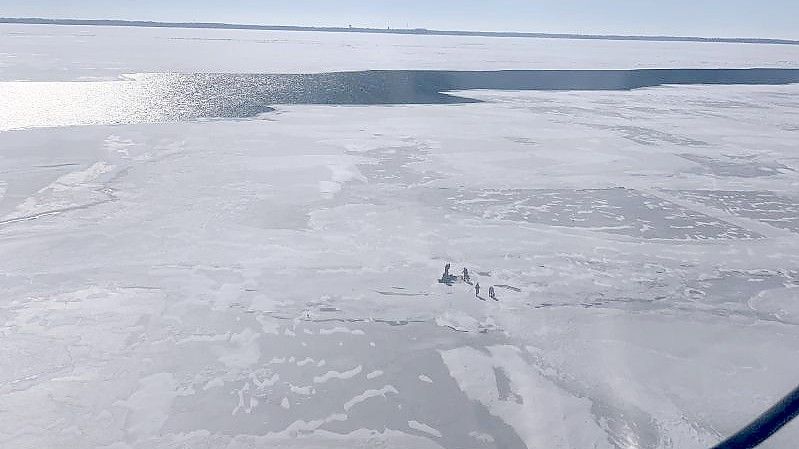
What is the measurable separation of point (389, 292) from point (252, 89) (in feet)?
80.6

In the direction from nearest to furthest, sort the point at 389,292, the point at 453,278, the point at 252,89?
1. the point at 389,292
2. the point at 453,278
3. the point at 252,89

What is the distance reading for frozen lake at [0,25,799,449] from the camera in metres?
4.21

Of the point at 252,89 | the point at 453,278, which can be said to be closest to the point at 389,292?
the point at 453,278

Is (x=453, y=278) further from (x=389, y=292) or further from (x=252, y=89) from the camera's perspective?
(x=252, y=89)

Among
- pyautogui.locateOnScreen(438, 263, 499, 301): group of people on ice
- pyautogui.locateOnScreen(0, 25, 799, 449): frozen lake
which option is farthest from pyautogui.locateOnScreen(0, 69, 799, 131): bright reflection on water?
pyautogui.locateOnScreen(438, 263, 499, 301): group of people on ice

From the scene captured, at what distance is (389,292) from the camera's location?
6.18m

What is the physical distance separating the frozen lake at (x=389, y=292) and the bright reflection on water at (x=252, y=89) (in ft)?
19.1

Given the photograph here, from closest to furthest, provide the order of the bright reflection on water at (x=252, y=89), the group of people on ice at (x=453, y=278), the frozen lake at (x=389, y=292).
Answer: the frozen lake at (x=389, y=292)
the group of people on ice at (x=453, y=278)
the bright reflection on water at (x=252, y=89)

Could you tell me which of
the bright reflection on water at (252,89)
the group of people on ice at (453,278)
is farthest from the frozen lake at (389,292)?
the bright reflection on water at (252,89)

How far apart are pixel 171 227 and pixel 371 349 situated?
13.7 feet

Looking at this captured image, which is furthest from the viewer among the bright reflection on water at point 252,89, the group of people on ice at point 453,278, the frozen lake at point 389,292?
the bright reflection on water at point 252,89

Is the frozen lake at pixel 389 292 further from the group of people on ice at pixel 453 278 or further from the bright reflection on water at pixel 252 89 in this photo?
the bright reflection on water at pixel 252 89

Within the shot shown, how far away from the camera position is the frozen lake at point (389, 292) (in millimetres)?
4207

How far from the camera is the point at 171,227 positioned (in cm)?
781
